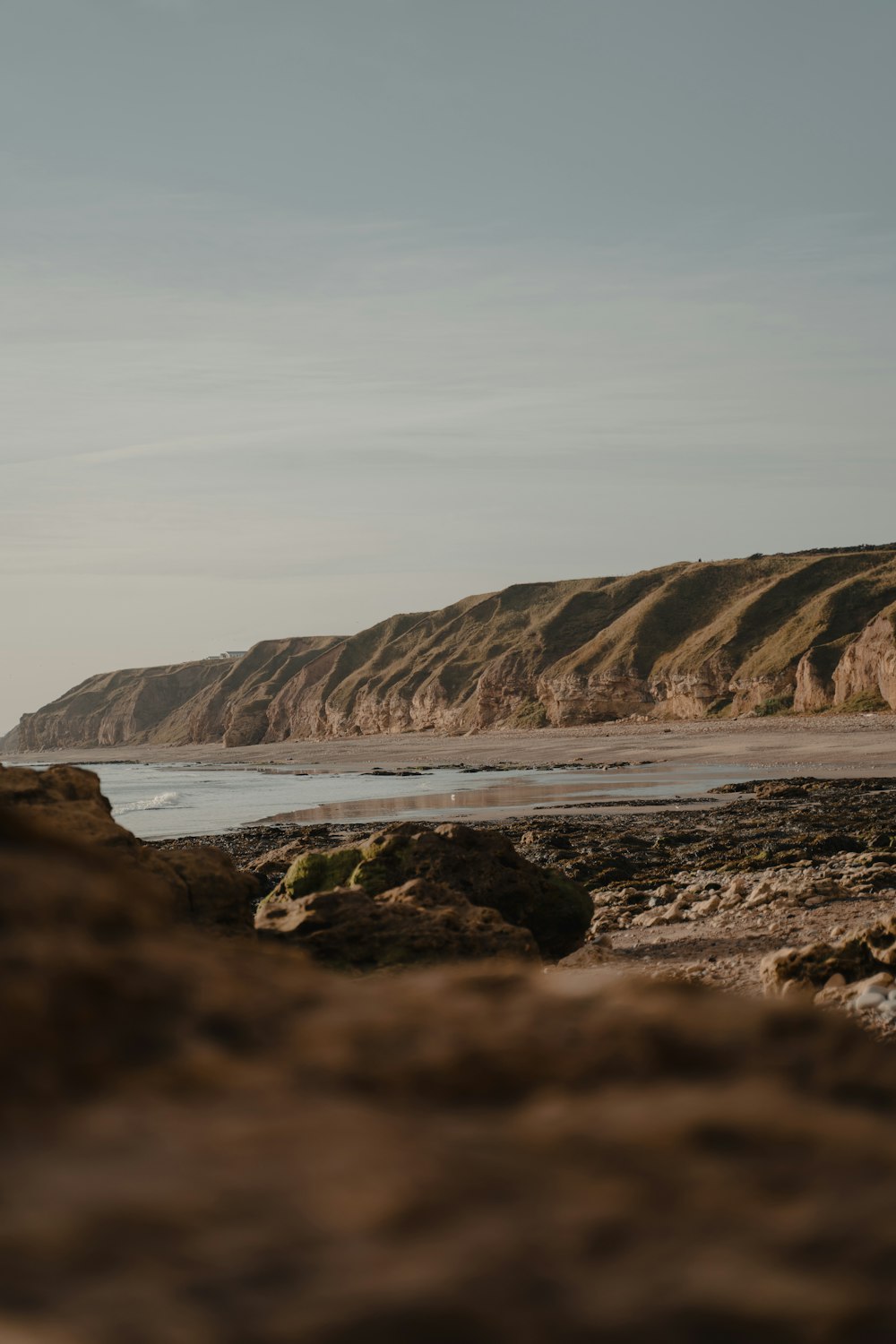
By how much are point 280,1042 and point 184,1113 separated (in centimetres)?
14

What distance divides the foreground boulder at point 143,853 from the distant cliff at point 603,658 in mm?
64838

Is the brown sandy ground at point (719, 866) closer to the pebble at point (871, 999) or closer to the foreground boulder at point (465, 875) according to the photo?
the foreground boulder at point (465, 875)

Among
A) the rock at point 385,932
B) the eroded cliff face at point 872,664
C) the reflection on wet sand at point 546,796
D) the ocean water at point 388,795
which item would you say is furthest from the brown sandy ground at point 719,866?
the eroded cliff face at point 872,664

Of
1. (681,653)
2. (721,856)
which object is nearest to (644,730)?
(681,653)

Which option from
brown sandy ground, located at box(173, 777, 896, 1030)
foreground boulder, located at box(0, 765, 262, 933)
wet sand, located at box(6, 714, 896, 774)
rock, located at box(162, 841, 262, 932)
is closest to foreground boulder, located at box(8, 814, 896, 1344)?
foreground boulder, located at box(0, 765, 262, 933)

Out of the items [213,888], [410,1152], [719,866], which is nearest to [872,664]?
[719,866]

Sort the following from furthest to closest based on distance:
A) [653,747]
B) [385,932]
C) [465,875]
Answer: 1. [653,747]
2. [465,875]
3. [385,932]

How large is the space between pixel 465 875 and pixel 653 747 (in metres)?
52.1

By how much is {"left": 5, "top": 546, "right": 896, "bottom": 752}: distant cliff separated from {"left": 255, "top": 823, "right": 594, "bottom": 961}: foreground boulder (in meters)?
61.1

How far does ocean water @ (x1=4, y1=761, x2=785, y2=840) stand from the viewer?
33.4 metres

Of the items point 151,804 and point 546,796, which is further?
point 151,804

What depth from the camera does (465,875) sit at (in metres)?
9.00

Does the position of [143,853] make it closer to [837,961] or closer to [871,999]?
[871,999]

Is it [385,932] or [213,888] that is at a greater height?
[213,888]
